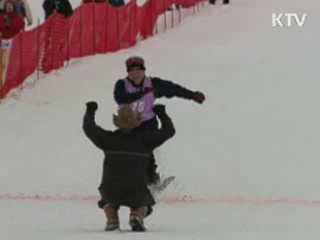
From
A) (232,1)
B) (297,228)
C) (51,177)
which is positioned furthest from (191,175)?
(232,1)

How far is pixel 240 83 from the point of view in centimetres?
1777

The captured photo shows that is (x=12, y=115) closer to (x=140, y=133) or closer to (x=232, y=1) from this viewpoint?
(x=140, y=133)

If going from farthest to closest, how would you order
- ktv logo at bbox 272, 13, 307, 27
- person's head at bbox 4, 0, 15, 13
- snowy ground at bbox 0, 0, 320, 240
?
ktv logo at bbox 272, 13, 307, 27
person's head at bbox 4, 0, 15, 13
snowy ground at bbox 0, 0, 320, 240

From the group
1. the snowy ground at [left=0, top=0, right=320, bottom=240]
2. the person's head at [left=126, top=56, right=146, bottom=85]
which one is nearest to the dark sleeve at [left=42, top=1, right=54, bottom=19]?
the snowy ground at [left=0, top=0, right=320, bottom=240]

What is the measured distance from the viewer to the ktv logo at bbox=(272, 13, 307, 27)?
25.1m

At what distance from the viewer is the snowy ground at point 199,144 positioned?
9.23 metres

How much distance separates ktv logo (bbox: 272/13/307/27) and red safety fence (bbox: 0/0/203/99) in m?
3.31

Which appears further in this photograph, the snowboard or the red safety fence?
the red safety fence

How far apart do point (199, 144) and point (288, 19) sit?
13083 mm

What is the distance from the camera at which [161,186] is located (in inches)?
423

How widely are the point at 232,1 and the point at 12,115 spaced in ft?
45.5

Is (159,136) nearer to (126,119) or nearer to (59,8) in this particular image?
(126,119)

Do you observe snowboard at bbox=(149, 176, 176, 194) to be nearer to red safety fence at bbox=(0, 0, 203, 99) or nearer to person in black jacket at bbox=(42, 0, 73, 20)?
red safety fence at bbox=(0, 0, 203, 99)

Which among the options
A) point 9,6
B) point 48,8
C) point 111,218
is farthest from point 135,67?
point 48,8
